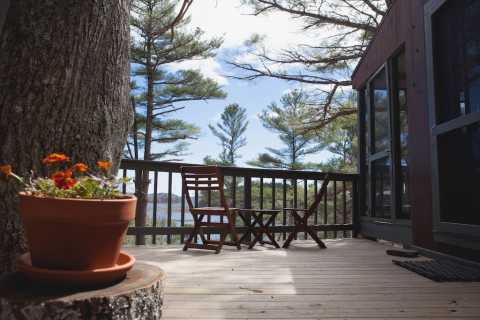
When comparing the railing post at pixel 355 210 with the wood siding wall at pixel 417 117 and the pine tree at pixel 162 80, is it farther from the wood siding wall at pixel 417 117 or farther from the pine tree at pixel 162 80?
the pine tree at pixel 162 80

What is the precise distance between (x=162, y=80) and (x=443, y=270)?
15.2m

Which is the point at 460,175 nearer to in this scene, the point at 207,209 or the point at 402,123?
the point at 402,123

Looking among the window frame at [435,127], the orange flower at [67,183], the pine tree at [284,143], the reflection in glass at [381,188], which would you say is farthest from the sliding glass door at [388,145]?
the pine tree at [284,143]

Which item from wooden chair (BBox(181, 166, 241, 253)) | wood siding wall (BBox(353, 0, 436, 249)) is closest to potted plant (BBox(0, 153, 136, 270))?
wooden chair (BBox(181, 166, 241, 253))

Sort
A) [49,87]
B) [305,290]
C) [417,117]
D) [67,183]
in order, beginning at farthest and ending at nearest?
[417,117] < [305,290] < [49,87] < [67,183]

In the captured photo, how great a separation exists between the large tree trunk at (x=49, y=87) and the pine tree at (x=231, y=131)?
2094cm

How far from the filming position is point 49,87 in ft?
4.89

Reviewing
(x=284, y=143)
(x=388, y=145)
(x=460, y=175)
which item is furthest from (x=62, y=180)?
(x=284, y=143)

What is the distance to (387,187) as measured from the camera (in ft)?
15.4

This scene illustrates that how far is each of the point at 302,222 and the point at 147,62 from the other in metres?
12.7

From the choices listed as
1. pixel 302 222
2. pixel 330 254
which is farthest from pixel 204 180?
pixel 330 254

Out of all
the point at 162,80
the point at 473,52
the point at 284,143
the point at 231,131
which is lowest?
the point at 473,52

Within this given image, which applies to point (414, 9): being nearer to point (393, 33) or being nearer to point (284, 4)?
point (393, 33)

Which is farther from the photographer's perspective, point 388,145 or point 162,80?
point 162,80
